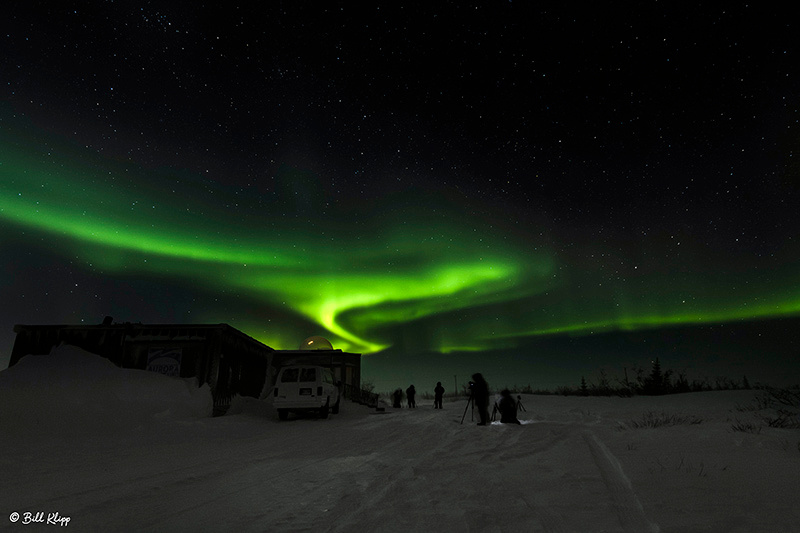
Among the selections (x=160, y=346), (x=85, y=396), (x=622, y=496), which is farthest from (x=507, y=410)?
(x=160, y=346)

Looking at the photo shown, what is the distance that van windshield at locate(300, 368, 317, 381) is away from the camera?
17.3 m

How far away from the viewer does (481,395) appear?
1515cm

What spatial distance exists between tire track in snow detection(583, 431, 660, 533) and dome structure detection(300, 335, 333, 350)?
3439cm

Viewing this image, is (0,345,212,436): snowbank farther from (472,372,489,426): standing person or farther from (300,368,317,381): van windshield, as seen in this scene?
(472,372,489,426): standing person

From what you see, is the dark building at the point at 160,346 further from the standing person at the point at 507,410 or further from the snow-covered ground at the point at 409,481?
the standing person at the point at 507,410

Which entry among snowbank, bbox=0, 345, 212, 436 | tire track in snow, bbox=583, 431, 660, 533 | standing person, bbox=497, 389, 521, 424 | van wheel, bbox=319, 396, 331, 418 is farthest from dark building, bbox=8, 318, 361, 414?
tire track in snow, bbox=583, 431, 660, 533

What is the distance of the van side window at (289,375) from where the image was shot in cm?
1723

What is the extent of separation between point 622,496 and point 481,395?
35.7ft

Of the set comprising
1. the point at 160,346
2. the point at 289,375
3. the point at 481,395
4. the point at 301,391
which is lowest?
the point at 481,395

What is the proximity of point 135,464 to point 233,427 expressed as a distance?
7210mm

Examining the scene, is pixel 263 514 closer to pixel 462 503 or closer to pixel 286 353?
pixel 462 503

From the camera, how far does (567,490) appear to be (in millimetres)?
4754

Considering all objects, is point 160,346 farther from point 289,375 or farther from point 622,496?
point 622,496

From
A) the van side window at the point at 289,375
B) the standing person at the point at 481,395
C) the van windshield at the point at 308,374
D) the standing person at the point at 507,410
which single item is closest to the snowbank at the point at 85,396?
the van side window at the point at 289,375
